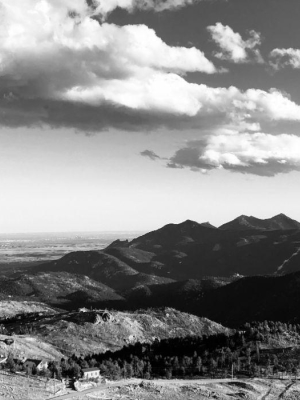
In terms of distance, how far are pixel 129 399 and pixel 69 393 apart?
2638 cm

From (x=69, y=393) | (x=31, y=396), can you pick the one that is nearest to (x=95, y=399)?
(x=69, y=393)

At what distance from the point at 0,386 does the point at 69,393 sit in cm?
2938

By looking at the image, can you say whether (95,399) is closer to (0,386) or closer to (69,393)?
(69,393)

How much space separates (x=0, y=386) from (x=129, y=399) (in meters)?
55.2

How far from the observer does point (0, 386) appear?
191500 millimetres

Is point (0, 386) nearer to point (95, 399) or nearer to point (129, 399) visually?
point (95, 399)

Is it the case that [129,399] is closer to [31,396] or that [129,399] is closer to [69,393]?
[69,393]

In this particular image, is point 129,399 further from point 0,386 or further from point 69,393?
point 0,386

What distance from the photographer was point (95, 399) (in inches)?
7603

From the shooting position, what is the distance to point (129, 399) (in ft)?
654

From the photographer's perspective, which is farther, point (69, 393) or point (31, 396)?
point (69, 393)

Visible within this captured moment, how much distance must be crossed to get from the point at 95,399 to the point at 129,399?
51.5 feet

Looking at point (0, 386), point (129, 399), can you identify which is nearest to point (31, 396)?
point (0, 386)

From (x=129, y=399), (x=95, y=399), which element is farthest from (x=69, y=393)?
(x=129, y=399)
